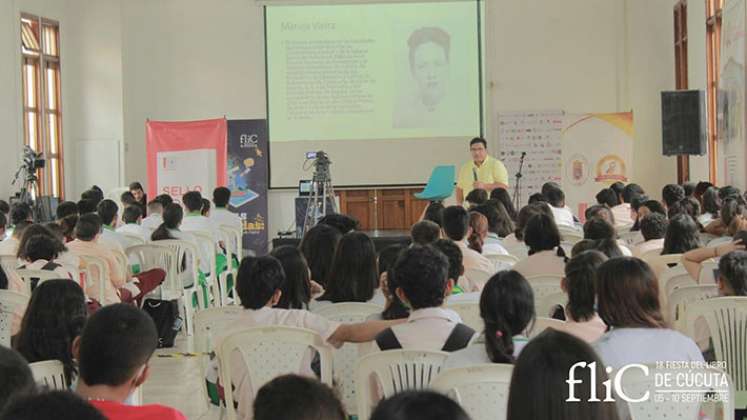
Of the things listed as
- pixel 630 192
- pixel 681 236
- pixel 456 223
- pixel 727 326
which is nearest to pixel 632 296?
pixel 727 326

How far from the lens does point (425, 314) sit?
11.4 feet

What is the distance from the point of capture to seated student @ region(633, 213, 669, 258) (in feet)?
19.3

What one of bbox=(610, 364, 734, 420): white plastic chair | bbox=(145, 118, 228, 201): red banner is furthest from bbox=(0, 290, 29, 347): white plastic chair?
bbox=(145, 118, 228, 201): red banner

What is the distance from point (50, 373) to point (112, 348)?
2.32 feet

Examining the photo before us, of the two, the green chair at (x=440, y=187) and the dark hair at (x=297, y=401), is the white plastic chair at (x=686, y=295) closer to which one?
the dark hair at (x=297, y=401)

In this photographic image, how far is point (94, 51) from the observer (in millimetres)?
14516

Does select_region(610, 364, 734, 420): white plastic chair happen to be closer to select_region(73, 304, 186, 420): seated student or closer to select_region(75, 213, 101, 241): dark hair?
select_region(73, 304, 186, 420): seated student

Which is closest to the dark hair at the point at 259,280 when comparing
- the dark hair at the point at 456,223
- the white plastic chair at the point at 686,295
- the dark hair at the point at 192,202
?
the white plastic chair at the point at 686,295

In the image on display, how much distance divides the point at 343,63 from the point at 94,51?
371cm

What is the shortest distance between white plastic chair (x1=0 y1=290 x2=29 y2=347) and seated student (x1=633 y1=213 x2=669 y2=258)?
11.1ft

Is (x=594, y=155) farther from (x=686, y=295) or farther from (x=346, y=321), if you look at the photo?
(x=346, y=321)

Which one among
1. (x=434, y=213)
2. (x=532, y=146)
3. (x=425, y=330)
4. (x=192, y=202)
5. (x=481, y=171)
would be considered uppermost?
(x=532, y=146)

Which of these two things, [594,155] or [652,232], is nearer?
[652,232]

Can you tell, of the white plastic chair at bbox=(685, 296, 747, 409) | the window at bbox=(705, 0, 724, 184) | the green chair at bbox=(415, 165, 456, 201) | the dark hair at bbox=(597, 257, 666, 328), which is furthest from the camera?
the window at bbox=(705, 0, 724, 184)
